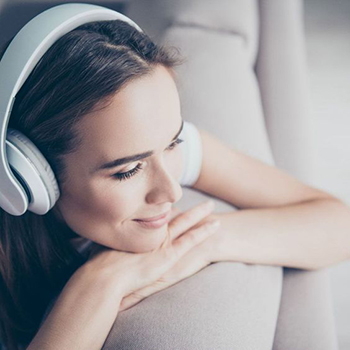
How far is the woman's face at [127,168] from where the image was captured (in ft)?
2.69

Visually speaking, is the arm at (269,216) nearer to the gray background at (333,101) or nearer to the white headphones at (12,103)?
the white headphones at (12,103)

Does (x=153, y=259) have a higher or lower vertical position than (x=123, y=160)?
lower

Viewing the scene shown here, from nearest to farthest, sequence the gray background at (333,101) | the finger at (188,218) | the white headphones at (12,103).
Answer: the white headphones at (12,103) → the finger at (188,218) → the gray background at (333,101)

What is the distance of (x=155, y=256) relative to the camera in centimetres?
96

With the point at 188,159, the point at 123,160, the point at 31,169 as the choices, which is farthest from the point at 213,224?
the point at 31,169

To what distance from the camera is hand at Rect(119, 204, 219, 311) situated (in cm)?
93

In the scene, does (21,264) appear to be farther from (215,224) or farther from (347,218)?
(347,218)

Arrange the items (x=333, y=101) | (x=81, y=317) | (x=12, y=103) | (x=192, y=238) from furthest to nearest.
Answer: (x=333, y=101)
(x=192, y=238)
(x=81, y=317)
(x=12, y=103)

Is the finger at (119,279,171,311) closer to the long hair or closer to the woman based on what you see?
the woman

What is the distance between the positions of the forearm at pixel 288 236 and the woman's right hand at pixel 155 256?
0.15 feet

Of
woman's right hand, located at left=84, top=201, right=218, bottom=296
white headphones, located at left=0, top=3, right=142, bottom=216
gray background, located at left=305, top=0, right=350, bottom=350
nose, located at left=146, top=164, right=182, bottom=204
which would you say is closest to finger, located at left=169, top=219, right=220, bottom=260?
woman's right hand, located at left=84, top=201, right=218, bottom=296

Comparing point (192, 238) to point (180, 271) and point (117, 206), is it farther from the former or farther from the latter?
point (117, 206)

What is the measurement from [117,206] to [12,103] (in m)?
0.25

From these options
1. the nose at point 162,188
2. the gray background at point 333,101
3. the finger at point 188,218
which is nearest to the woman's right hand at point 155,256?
the finger at point 188,218
